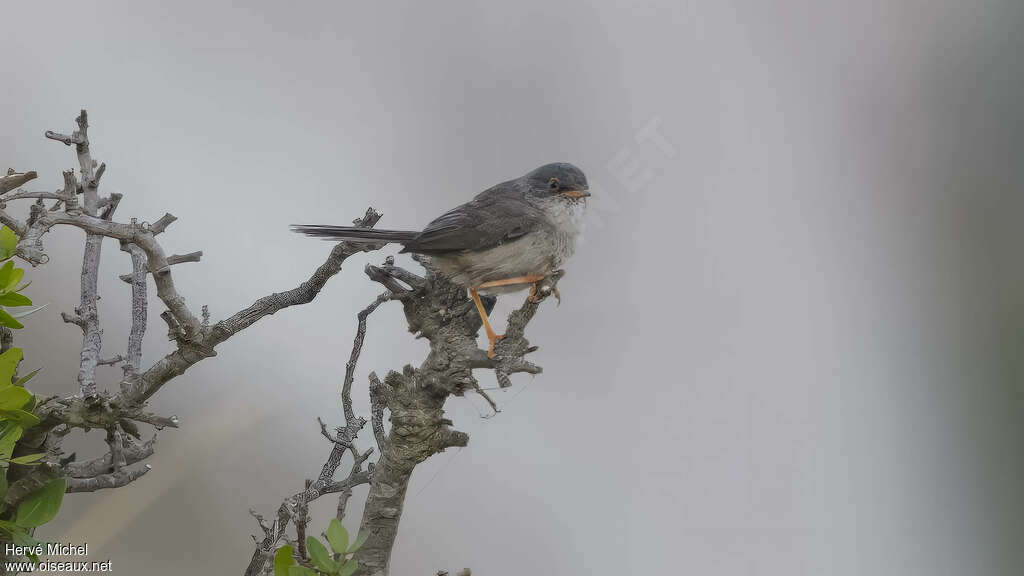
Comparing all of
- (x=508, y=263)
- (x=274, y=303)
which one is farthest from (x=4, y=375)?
(x=508, y=263)

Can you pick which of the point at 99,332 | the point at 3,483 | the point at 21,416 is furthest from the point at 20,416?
the point at 99,332

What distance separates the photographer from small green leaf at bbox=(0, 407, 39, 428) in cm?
92

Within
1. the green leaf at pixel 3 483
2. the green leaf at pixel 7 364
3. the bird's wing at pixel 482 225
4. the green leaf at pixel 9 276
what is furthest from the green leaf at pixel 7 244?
the bird's wing at pixel 482 225

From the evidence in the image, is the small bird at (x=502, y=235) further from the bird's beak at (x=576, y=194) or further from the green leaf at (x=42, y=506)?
the green leaf at (x=42, y=506)

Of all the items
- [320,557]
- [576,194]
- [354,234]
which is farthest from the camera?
[576,194]

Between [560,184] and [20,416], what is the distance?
2.46ft

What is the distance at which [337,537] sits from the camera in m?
0.90

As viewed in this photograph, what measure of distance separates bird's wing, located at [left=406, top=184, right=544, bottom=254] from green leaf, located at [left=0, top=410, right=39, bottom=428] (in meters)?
0.47

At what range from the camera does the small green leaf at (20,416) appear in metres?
0.92

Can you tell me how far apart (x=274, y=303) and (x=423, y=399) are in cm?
23

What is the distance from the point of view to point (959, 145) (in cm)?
223

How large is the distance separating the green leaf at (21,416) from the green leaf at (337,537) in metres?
0.35

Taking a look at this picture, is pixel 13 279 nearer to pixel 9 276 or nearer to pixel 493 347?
pixel 9 276

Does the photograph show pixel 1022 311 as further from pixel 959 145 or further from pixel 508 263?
pixel 508 263
